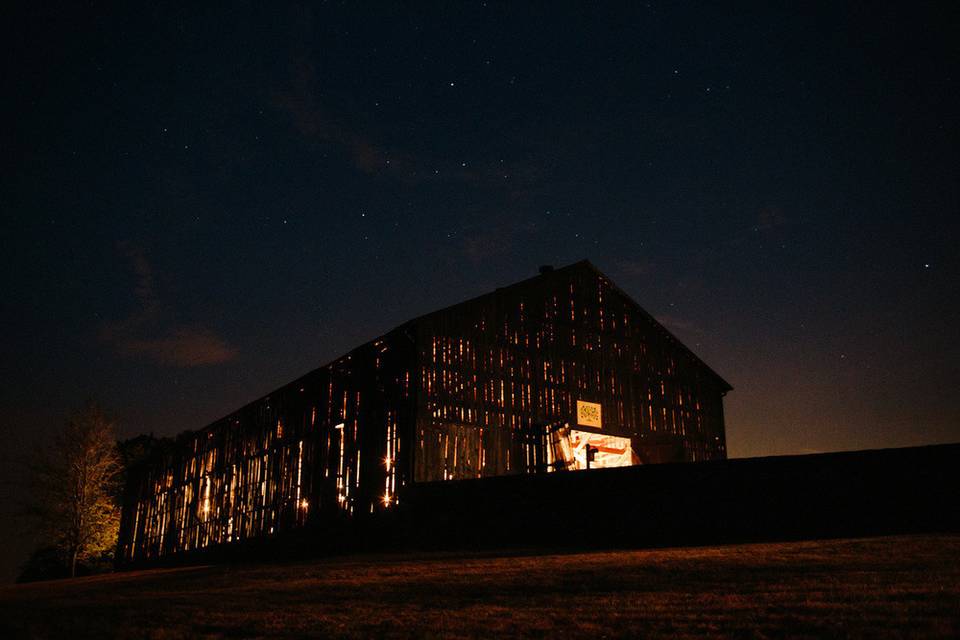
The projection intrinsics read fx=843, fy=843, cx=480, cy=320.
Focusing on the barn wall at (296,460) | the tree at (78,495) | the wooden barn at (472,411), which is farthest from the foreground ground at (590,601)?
the tree at (78,495)

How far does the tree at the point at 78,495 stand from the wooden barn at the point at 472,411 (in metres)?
12.0

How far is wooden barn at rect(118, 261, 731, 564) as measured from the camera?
887 inches

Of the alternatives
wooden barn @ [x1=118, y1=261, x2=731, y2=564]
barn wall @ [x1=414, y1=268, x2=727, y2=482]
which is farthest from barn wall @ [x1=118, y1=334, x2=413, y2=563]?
barn wall @ [x1=414, y1=268, x2=727, y2=482]

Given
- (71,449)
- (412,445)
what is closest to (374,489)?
(412,445)

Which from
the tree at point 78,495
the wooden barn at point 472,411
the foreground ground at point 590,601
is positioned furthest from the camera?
the tree at point 78,495

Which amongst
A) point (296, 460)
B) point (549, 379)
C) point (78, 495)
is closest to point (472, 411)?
point (549, 379)

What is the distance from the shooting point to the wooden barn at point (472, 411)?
887 inches

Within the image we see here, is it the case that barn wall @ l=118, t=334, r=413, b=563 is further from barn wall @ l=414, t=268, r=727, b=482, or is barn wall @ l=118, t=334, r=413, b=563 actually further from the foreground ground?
the foreground ground

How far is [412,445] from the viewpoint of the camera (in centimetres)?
2159

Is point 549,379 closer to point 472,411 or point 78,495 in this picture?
point 472,411

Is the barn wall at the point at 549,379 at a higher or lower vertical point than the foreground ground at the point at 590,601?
higher

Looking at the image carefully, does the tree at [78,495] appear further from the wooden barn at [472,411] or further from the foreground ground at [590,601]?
the foreground ground at [590,601]

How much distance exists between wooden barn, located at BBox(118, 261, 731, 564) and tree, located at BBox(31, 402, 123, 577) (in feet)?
39.4

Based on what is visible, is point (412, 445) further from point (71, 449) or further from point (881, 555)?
point (71, 449)
